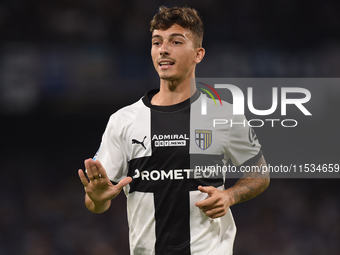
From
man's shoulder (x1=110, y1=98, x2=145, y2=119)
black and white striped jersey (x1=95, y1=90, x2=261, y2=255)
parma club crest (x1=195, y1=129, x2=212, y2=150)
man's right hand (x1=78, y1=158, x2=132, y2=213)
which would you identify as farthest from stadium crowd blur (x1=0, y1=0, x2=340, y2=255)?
man's right hand (x1=78, y1=158, x2=132, y2=213)

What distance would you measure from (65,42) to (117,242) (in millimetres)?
2657

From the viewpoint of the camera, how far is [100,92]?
4.52 meters

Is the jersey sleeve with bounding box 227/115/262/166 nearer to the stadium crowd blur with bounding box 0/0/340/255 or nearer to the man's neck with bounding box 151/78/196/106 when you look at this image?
the man's neck with bounding box 151/78/196/106

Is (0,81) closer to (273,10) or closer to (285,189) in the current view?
(273,10)

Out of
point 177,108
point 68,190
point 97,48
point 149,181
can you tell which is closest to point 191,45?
point 177,108

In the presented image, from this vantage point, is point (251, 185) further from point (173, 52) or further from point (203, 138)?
point (173, 52)

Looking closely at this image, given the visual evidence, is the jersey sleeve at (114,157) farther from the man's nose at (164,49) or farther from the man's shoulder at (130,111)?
the man's nose at (164,49)

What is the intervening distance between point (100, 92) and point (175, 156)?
249 cm

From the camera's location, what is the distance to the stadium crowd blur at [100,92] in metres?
4.48

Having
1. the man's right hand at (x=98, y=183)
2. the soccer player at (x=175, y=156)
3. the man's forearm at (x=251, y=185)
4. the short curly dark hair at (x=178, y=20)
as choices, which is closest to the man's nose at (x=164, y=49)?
the soccer player at (x=175, y=156)

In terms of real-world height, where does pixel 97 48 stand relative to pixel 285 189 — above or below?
above

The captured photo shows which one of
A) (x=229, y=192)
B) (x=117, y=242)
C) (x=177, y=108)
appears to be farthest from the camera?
(x=117, y=242)

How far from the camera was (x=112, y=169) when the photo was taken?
2.38m

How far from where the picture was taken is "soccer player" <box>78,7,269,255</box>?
2.25 meters
